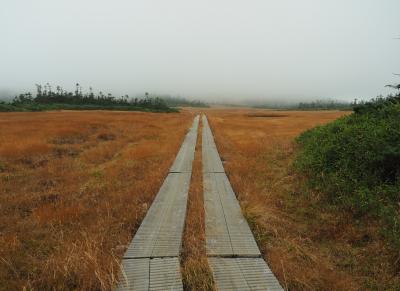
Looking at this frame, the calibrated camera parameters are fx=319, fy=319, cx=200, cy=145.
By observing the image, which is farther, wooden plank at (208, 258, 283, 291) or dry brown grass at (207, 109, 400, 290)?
dry brown grass at (207, 109, 400, 290)

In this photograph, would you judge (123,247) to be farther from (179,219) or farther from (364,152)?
(364,152)

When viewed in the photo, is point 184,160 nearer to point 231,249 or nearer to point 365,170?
point 365,170

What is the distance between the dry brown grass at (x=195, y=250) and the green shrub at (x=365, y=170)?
3.66 metres

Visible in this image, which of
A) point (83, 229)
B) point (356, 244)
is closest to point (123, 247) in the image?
point (83, 229)

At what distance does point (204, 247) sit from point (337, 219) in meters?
3.55

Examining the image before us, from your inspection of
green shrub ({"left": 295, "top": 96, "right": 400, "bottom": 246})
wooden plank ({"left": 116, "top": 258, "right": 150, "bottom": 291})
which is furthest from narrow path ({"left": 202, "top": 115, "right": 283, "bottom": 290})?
green shrub ({"left": 295, "top": 96, "right": 400, "bottom": 246})

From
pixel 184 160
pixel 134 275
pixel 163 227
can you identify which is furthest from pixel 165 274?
pixel 184 160

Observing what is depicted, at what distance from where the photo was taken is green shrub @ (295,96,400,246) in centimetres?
761

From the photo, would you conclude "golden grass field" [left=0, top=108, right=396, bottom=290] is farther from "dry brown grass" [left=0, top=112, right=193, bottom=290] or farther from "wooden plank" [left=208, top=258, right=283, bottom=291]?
"wooden plank" [left=208, top=258, right=283, bottom=291]

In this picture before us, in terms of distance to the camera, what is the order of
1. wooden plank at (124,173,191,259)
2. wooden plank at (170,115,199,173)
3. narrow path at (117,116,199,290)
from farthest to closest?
wooden plank at (170,115,199,173)
wooden plank at (124,173,191,259)
narrow path at (117,116,199,290)

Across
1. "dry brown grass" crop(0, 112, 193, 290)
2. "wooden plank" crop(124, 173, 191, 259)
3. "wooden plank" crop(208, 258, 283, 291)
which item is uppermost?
"wooden plank" crop(124, 173, 191, 259)

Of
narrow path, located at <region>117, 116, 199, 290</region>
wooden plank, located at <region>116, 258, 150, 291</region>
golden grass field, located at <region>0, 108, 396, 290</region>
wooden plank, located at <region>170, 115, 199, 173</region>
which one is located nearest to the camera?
wooden plank, located at <region>116, 258, 150, 291</region>

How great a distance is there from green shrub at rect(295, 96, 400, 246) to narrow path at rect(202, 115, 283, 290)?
2.75m

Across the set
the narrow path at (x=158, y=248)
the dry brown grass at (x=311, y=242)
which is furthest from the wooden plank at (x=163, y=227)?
the dry brown grass at (x=311, y=242)
